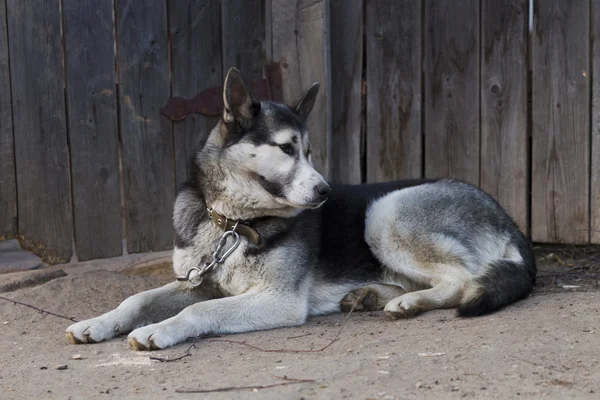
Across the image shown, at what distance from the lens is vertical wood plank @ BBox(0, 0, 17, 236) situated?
17.1 feet

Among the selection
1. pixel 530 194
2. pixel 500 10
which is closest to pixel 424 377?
pixel 530 194

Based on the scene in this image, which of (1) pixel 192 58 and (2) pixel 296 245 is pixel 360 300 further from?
(1) pixel 192 58

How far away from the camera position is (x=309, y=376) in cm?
313

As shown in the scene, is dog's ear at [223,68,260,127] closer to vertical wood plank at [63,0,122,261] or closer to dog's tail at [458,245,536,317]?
vertical wood plank at [63,0,122,261]

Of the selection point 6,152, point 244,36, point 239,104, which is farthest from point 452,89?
point 6,152

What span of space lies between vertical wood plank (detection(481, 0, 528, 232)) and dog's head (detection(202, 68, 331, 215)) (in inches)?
72.3

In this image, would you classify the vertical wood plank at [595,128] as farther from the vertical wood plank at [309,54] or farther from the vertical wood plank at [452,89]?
the vertical wood plank at [309,54]

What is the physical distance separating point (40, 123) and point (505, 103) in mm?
3281

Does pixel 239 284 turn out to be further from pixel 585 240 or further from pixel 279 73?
pixel 585 240

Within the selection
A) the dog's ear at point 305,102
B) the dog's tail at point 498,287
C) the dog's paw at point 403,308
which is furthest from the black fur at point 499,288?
the dog's ear at point 305,102

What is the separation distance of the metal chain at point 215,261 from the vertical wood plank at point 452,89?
2.02 meters

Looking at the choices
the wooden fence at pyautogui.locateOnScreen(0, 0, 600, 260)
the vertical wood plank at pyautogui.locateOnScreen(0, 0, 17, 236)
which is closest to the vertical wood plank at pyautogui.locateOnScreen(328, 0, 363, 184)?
the wooden fence at pyautogui.locateOnScreen(0, 0, 600, 260)

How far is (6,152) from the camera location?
17.2 ft

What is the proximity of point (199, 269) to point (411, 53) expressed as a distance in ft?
7.86
